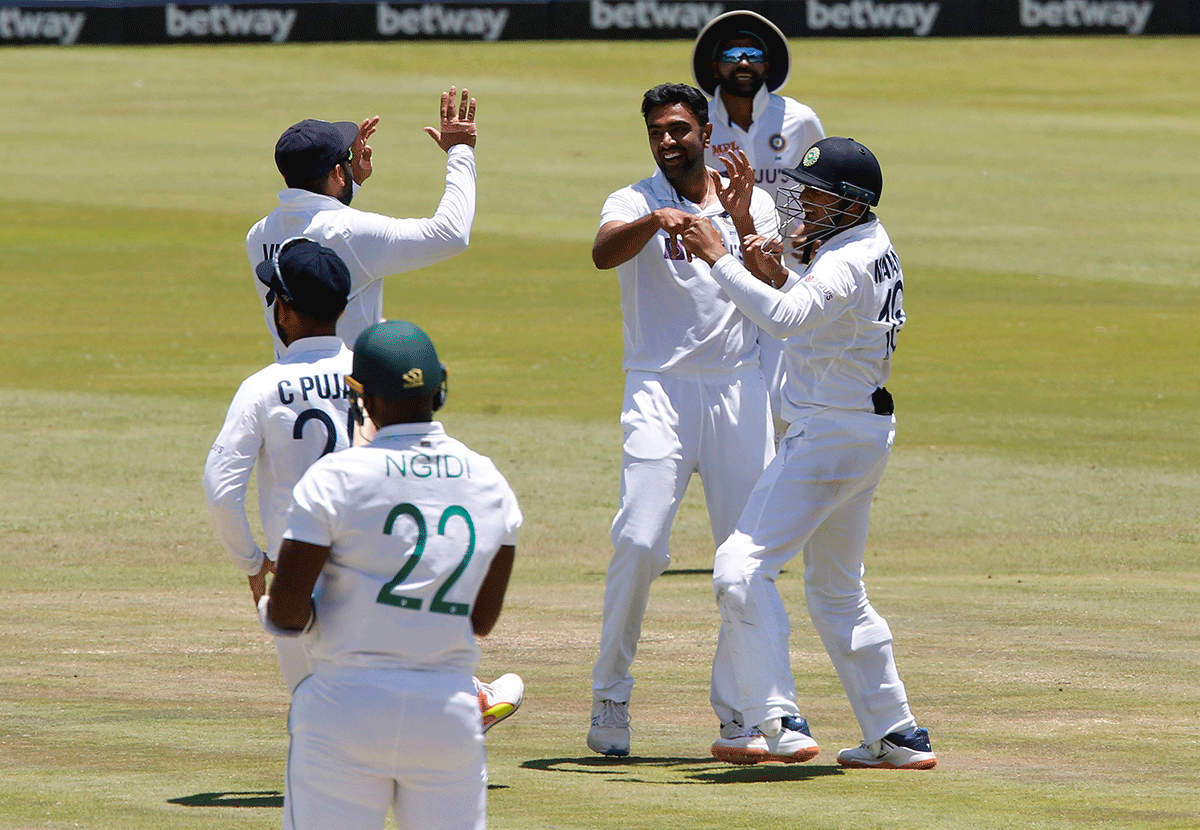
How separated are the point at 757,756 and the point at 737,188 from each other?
218cm

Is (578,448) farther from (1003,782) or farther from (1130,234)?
(1130,234)

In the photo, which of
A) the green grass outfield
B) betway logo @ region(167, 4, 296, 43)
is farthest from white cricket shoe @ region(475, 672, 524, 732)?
betway logo @ region(167, 4, 296, 43)

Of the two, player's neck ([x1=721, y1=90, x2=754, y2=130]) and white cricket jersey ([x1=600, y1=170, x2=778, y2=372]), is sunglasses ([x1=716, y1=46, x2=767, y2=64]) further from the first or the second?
white cricket jersey ([x1=600, y1=170, x2=778, y2=372])

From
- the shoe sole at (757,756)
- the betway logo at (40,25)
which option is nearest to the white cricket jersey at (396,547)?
the shoe sole at (757,756)

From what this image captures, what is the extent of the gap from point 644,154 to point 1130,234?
1059 centimetres

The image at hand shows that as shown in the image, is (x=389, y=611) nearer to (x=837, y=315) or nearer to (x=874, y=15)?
(x=837, y=315)

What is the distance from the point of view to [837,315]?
22.6 ft

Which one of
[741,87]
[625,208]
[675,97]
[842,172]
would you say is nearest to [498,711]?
[842,172]

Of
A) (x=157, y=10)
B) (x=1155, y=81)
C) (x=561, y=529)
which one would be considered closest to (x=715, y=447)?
(x=561, y=529)

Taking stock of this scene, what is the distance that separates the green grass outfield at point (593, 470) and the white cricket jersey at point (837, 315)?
147cm

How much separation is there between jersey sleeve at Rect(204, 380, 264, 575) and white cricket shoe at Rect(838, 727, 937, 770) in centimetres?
257

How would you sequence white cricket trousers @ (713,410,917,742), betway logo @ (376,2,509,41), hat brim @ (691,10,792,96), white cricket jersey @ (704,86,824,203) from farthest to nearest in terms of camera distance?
betway logo @ (376,2,509,41), white cricket jersey @ (704,86,824,203), hat brim @ (691,10,792,96), white cricket trousers @ (713,410,917,742)

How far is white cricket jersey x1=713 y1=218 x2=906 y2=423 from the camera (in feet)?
22.3

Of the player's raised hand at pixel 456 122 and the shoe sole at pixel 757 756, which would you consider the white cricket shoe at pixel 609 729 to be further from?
the player's raised hand at pixel 456 122
